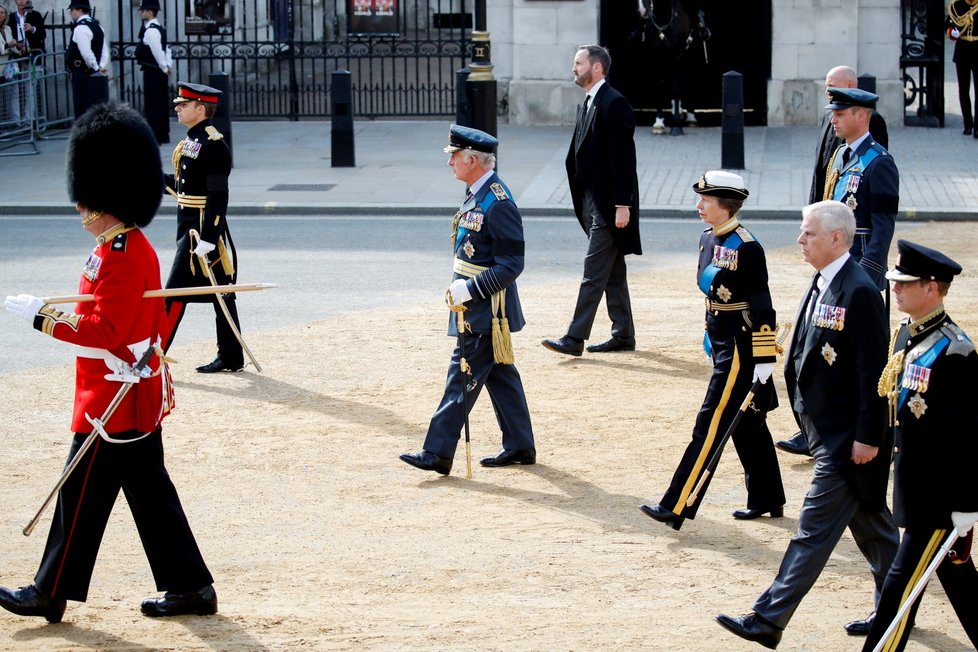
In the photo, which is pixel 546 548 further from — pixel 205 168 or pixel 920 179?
pixel 920 179

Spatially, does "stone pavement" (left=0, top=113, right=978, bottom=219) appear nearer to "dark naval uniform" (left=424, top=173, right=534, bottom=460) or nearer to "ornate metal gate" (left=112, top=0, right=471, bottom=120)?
"ornate metal gate" (left=112, top=0, right=471, bottom=120)

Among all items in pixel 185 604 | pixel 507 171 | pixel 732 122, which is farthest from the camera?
pixel 507 171

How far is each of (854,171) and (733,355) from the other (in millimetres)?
1942

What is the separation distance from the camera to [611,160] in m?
10.8

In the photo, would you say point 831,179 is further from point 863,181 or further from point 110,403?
point 110,403

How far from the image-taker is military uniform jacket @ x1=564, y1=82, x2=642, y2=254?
1073cm

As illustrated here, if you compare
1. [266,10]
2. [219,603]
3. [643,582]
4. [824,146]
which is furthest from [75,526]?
[266,10]

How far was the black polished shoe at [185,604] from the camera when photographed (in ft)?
20.4

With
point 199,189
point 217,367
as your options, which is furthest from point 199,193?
point 217,367

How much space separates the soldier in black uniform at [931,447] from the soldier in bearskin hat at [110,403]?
2769 mm

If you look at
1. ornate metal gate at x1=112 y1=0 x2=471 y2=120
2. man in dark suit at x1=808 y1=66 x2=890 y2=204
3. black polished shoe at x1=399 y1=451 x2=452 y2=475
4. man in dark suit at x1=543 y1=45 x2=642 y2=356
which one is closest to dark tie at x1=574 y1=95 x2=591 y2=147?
man in dark suit at x1=543 y1=45 x2=642 y2=356

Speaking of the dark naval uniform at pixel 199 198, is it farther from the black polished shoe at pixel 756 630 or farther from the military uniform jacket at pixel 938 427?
the military uniform jacket at pixel 938 427

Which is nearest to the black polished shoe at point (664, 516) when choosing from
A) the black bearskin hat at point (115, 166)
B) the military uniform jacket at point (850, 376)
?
the military uniform jacket at point (850, 376)

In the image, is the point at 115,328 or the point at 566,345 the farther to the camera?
the point at 566,345
